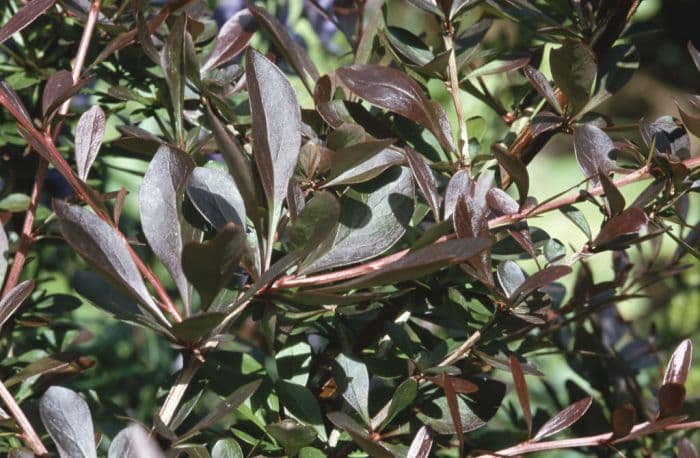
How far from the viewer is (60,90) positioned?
0.62 m

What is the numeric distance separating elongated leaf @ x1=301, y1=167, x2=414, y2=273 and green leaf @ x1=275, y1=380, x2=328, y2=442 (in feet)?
0.46

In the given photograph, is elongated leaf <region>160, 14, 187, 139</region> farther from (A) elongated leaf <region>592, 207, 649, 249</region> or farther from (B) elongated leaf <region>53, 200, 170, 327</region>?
(A) elongated leaf <region>592, 207, 649, 249</region>

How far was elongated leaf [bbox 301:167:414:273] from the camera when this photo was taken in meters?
0.51

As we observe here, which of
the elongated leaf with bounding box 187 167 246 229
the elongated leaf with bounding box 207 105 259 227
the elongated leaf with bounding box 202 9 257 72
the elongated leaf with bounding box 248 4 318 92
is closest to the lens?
the elongated leaf with bounding box 207 105 259 227

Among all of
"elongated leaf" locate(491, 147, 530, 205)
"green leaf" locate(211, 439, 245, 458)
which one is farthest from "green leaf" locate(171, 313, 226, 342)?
"elongated leaf" locate(491, 147, 530, 205)

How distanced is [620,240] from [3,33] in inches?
18.0

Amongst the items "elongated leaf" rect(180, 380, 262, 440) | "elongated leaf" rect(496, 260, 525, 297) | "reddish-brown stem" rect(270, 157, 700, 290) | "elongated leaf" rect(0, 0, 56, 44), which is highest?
"elongated leaf" rect(0, 0, 56, 44)

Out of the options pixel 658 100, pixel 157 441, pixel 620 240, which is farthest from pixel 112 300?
pixel 658 100

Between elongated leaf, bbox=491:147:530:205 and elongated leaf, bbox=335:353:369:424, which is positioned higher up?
elongated leaf, bbox=491:147:530:205

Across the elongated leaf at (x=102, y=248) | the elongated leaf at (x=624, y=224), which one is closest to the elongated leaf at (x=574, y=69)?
the elongated leaf at (x=624, y=224)

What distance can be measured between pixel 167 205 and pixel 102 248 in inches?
2.8

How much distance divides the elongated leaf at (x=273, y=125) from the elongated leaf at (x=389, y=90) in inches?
2.7

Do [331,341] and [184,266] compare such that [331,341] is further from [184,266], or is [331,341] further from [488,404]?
[184,266]

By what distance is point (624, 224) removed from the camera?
54 cm
